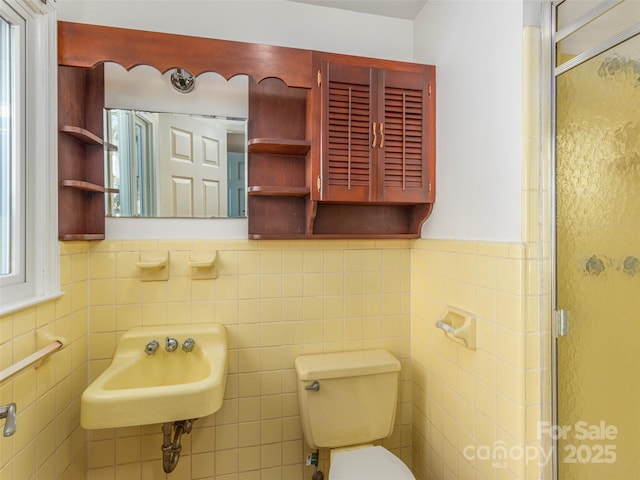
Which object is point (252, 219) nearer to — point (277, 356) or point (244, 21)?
point (277, 356)

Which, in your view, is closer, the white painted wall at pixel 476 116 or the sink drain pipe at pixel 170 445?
the white painted wall at pixel 476 116

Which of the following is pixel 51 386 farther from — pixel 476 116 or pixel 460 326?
pixel 476 116

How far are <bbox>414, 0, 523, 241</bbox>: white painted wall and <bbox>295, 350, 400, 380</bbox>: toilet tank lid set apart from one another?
2.09 ft

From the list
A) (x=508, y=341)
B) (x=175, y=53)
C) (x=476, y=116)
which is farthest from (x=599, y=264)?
(x=175, y=53)

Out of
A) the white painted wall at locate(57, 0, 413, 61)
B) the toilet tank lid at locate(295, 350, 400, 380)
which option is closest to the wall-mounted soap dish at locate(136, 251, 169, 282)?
the toilet tank lid at locate(295, 350, 400, 380)

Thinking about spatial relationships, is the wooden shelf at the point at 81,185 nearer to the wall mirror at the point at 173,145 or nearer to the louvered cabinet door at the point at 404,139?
the wall mirror at the point at 173,145

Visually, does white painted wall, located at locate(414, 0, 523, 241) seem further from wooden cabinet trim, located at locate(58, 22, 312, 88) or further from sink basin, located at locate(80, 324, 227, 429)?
sink basin, located at locate(80, 324, 227, 429)

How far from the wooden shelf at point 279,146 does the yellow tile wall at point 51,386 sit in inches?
33.5

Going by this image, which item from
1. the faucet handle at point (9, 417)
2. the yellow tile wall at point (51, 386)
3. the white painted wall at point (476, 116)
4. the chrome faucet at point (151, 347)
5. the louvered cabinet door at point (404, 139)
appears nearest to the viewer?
the faucet handle at point (9, 417)

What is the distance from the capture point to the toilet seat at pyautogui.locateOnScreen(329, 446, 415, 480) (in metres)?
1.30

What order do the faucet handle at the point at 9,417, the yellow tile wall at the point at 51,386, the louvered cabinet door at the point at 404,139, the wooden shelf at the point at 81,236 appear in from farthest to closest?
1. the louvered cabinet door at the point at 404,139
2. the wooden shelf at the point at 81,236
3. the yellow tile wall at the point at 51,386
4. the faucet handle at the point at 9,417

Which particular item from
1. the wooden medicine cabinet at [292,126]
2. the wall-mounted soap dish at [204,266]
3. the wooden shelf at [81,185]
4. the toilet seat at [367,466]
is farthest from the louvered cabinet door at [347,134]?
the toilet seat at [367,466]

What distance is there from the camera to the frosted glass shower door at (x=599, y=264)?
952 millimetres

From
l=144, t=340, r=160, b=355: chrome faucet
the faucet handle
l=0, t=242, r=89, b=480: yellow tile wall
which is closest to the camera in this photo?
the faucet handle
